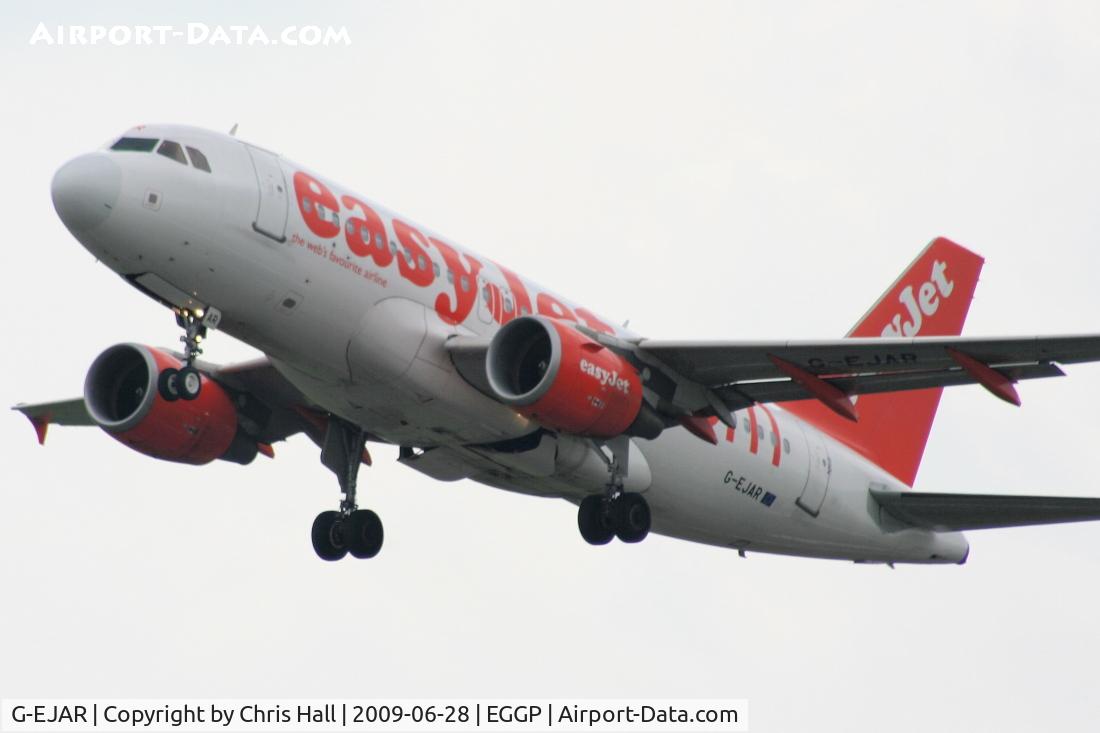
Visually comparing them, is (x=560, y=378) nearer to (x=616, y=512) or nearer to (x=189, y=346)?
(x=616, y=512)

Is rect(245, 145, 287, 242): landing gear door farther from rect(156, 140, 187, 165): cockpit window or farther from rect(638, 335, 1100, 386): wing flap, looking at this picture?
rect(638, 335, 1100, 386): wing flap

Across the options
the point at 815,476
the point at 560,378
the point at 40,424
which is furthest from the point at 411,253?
the point at 40,424

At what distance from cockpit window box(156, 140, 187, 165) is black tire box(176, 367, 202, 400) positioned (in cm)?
309

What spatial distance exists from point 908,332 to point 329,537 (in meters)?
13.5

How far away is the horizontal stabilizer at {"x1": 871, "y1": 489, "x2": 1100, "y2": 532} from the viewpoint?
34250 millimetres

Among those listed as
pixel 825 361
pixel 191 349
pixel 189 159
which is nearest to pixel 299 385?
pixel 191 349

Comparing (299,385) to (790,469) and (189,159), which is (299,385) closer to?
(189,159)

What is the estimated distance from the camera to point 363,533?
34312 millimetres

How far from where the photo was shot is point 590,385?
30.2 m

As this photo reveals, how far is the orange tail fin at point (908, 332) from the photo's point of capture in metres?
38.8

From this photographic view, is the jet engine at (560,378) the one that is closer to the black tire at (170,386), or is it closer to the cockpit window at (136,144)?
the black tire at (170,386)

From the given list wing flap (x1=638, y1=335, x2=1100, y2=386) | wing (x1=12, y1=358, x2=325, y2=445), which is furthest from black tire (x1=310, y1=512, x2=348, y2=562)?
wing flap (x1=638, y1=335, x2=1100, y2=386)

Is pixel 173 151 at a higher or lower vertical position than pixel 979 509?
higher

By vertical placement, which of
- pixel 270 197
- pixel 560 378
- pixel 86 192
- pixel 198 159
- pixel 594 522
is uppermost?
pixel 198 159
